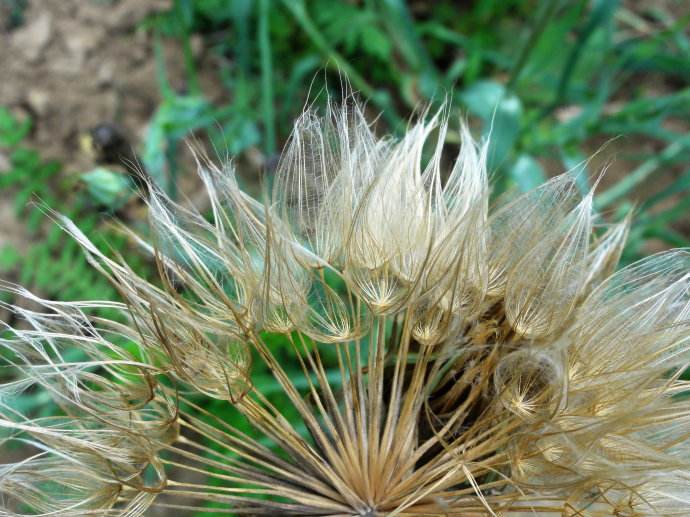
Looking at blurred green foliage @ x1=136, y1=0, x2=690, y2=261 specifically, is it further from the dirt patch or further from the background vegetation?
the dirt patch

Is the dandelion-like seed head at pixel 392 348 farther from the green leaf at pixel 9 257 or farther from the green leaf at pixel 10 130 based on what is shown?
the green leaf at pixel 10 130

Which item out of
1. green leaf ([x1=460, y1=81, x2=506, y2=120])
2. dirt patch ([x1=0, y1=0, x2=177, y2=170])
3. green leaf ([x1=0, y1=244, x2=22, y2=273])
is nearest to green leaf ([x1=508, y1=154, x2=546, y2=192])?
green leaf ([x1=460, y1=81, x2=506, y2=120])

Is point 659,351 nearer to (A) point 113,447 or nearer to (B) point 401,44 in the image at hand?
(A) point 113,447

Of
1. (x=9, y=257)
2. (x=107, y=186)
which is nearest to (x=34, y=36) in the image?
(x=9, y=257)

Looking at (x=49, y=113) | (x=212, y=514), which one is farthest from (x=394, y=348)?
(x=49, y=113)

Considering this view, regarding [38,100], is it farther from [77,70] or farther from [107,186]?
[107,186]

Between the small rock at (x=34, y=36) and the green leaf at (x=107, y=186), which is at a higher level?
the small rock at (x=34, y=36)

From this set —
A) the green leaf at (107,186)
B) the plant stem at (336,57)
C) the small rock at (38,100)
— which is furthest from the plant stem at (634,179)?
the small rock at (38,100)
